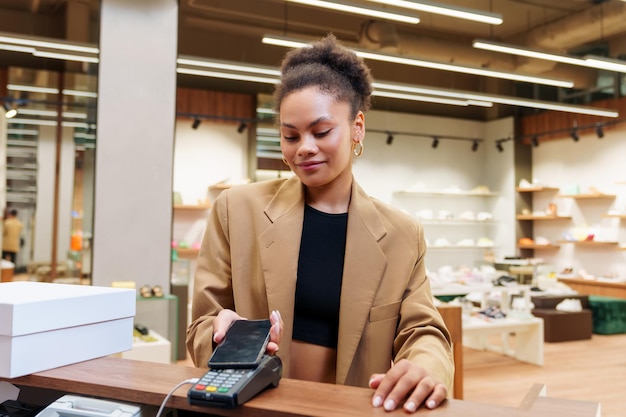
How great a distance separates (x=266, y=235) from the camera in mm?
1198

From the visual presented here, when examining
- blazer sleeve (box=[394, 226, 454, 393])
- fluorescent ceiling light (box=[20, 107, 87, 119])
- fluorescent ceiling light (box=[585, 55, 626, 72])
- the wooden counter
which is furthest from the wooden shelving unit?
blazer sleeve (box=[394, 226, 454, 393])

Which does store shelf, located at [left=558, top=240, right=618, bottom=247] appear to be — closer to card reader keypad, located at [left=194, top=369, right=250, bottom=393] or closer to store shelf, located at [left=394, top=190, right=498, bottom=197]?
store shelf, located at [left=394, top=190, right=498, bottom=197]

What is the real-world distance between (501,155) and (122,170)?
28.9 ft

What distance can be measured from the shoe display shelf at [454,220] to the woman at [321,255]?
9.16 meters

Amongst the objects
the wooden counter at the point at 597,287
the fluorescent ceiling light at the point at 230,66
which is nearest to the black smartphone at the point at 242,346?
the fluorescent ceiling light at the point at 230,66

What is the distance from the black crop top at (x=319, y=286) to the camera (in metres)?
1.19

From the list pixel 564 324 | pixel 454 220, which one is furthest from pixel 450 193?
pixel 564 324

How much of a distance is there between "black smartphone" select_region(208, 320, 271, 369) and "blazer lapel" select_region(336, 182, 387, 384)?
0.25m

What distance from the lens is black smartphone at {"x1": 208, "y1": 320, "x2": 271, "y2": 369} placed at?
0.86m

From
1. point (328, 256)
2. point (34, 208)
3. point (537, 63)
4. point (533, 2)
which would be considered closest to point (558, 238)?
point (537, 63)

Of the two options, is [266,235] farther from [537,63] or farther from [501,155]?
[501,155]

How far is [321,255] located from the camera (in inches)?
47.8

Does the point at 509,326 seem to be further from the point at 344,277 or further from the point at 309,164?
the point at 309,164

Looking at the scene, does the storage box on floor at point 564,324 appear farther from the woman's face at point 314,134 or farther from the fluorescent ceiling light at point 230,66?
the woman's face at point 314,134
